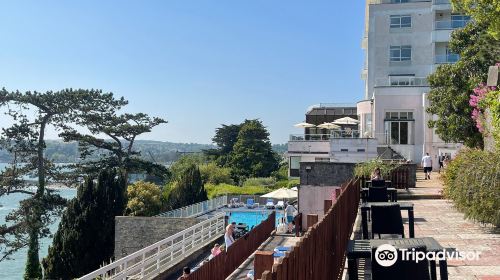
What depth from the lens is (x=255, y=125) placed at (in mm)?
81438

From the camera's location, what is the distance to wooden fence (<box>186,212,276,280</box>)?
11.0m

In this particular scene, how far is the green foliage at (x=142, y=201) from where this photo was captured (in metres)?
45.4

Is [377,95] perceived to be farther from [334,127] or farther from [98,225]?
[98,225]

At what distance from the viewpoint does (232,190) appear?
6119 cm

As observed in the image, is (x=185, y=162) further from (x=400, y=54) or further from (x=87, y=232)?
(x=87, y=232)

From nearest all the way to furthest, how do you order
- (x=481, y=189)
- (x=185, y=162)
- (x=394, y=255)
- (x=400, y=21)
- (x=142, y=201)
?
(x=394, y=255) → (x=481, y=189) → (x=400, y=21) → (x=142, y=201) → (x=185, y=162)

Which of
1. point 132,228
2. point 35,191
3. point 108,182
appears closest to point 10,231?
point 35,191

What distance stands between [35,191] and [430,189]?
40208mm

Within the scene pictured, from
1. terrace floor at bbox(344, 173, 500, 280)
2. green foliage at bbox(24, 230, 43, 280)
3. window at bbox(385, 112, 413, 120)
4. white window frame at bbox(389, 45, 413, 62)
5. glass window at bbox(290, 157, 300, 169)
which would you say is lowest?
green foliage at bbox(24, 230, 43, 280)

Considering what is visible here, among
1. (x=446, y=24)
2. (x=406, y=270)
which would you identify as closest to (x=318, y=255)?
(x=406, y=270)

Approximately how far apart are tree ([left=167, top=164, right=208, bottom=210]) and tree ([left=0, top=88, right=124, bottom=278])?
1009 centimetres

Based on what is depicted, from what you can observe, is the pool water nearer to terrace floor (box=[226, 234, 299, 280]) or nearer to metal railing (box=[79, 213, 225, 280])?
metal railing (box=[79, 213, 225, 280])

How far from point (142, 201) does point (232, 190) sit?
16810 mm

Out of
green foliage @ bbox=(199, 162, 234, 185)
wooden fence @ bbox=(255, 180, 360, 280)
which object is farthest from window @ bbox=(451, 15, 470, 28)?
wooden fence @ bbox=(255, 180, 360, 280)
